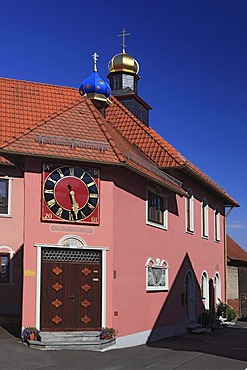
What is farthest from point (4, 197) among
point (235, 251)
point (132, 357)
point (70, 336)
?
point (235, 251)

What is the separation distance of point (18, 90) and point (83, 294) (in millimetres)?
12421

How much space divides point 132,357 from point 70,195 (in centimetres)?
516

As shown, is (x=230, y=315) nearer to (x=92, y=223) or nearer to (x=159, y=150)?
(x=159, y=150)

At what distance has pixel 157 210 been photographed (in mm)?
22672

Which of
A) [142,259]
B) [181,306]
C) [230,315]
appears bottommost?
[230,315]

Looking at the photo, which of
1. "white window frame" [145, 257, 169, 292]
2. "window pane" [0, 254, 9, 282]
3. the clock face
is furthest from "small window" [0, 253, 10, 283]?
the clock face

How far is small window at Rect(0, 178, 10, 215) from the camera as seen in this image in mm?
23203

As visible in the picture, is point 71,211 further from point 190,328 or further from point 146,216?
point 190,328

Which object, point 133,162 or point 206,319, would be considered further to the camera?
point 206,319

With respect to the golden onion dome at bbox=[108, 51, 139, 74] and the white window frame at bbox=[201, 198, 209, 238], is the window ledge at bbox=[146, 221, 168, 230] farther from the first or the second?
the golden onion dome at bbox=[108, 51, 139, 74]

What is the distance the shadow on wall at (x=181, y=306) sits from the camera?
73.2ft

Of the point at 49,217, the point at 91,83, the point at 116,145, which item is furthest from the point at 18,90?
the point at 49,217

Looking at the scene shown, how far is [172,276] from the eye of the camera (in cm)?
2373

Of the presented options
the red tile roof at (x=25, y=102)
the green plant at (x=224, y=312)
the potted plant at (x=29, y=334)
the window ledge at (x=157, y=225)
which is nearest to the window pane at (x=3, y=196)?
the red tile roof at (x=25, y=102)
